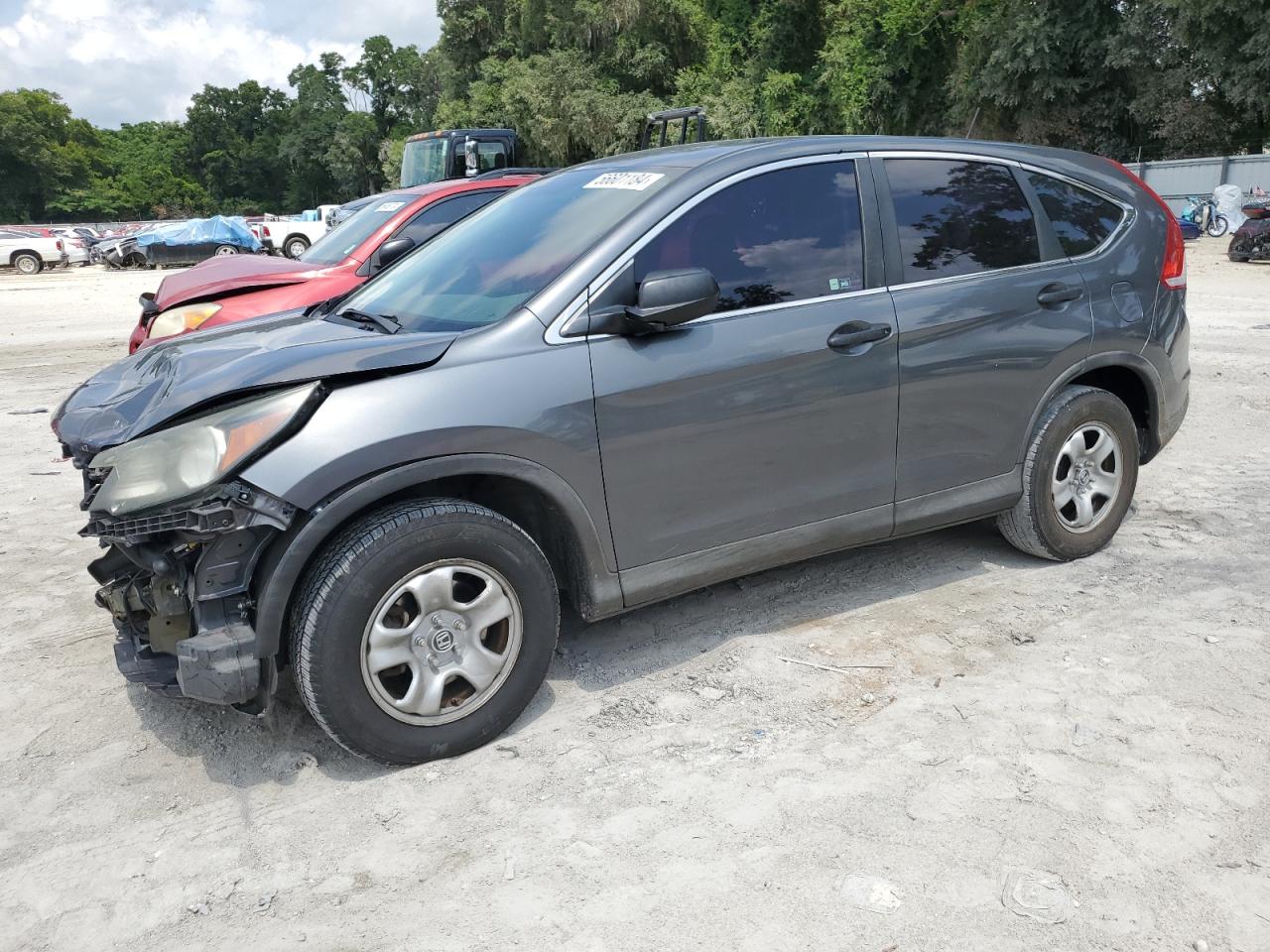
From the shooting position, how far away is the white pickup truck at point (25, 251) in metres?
30.9

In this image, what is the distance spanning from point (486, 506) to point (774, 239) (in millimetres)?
1419

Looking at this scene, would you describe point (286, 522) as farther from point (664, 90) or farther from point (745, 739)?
point (664, 90)

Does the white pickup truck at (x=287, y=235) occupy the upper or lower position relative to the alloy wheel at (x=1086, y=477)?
upper

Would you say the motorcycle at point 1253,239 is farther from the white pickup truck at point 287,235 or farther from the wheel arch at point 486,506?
the white pickup truck at point 287,235

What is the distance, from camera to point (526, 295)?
3416 millimetres

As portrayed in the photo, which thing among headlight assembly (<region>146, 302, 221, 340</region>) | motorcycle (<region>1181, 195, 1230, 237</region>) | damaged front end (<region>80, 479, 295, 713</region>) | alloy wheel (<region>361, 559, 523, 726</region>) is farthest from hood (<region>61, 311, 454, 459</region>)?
motorcycle (<region>1181, 195, 1230, 237</region>)

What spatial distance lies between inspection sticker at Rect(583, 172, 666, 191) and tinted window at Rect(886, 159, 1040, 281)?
0.97 metres

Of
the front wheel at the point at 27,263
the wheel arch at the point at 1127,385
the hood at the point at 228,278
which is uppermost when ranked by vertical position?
the front wheel at the point at 27,263

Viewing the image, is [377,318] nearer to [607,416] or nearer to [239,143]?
[607,416]

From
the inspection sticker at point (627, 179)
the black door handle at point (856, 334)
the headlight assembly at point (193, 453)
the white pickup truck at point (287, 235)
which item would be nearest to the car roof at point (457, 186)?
the inspection sticker at point (627, 179)

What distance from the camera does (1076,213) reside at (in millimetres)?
4527

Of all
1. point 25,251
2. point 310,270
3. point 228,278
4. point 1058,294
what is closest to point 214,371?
point 1058,294

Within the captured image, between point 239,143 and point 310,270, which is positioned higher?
point 239,143

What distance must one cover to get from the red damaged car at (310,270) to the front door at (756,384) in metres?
2.31
